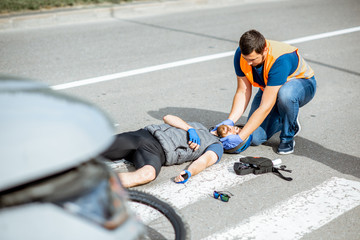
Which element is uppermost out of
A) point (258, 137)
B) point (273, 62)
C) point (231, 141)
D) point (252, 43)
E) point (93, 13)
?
point (252, 43)

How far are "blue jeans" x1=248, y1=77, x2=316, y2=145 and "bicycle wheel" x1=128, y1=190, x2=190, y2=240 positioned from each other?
2150mm

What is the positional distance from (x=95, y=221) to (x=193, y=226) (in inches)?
76.8

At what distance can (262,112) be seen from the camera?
476cm

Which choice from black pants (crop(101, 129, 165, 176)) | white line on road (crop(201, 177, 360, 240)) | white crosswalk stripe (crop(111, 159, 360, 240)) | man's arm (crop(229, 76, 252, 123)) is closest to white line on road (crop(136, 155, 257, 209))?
white crosswalk stripe (crop(111, 159, 360, 240))

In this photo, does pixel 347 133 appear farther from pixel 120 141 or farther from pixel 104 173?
pixel 104 173

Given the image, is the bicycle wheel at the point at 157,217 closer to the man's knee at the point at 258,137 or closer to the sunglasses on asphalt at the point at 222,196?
the sunglasses on asphalt at the point at 222,196

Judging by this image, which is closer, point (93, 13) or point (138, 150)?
point (138, 150)

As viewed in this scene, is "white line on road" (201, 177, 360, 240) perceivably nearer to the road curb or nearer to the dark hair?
the dark hair

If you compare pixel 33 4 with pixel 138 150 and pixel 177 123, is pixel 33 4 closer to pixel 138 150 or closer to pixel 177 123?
pixel 177 123

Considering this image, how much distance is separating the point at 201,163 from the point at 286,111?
48.8 inches

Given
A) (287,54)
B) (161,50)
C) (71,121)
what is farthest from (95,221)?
(161,50)

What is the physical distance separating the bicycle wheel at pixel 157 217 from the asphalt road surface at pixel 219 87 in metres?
0.36

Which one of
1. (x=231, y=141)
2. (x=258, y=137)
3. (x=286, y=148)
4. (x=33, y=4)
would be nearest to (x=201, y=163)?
(x=231, y=141)

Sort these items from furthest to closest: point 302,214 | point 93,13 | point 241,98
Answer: point 93,13 < point 241,98 < point 302,214
